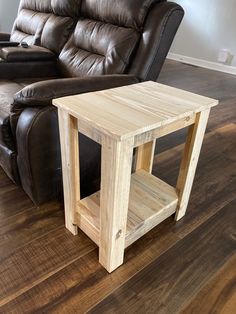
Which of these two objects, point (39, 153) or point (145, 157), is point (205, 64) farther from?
point (39, 153)

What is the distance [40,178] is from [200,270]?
2.61ft

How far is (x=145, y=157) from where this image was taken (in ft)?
4.71

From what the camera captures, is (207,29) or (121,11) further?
(207,29)

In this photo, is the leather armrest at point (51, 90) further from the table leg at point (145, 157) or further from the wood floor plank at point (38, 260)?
the wood floor plank at point (38, 260)

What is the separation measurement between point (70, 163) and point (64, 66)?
105 cm

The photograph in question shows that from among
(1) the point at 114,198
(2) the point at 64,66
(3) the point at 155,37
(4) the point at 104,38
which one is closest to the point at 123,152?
(1) the point at 114,198

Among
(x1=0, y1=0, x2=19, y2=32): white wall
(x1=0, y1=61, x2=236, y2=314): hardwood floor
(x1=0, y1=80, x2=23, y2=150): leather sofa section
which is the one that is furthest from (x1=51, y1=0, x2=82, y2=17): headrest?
(x1=0, y1=0, x2=19, y2=32): white wall

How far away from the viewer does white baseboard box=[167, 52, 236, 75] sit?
4.13 meters

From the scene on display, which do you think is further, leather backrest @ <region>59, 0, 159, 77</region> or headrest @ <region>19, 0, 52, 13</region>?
headrest @ <region>19, 0, 52, 13</region>

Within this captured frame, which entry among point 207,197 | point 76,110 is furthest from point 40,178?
point 207,197

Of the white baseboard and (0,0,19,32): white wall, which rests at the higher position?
(0,0,19,32): white wall

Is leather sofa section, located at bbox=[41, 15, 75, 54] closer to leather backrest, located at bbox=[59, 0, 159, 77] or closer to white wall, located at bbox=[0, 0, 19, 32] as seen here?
leather backrest, located at bbox=[59, 0, 159, 77]

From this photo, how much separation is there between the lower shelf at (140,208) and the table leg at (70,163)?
43 millimetres

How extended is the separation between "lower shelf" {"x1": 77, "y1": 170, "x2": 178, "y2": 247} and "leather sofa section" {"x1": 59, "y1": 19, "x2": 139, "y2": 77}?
0.66 m
